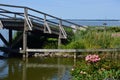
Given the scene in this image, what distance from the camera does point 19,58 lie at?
28578mm

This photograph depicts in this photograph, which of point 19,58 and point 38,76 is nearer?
point 38,76

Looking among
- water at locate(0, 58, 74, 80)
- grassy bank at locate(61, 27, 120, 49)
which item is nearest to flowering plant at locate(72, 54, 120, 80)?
water at locate(0, 58, 74, 80)

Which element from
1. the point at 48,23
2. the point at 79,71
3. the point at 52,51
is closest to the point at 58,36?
the point at 48,23

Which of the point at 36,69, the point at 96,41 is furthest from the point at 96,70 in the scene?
the point at 96,41

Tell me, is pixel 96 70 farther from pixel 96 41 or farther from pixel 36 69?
pixel 96 41

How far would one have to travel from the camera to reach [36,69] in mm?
23719

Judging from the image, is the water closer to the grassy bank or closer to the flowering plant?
the grassy bank

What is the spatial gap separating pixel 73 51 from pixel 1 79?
8.78 m

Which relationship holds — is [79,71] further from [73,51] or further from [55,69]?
[73,51]

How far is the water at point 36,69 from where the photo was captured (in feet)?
68.2

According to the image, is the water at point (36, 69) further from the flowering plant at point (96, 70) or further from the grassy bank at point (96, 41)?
the flowering plant at point (96, 70)

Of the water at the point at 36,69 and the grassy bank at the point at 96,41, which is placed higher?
the grassy bank at the point at 96,41

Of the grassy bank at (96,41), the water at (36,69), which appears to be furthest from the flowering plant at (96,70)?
the grassy bank at (96,41)

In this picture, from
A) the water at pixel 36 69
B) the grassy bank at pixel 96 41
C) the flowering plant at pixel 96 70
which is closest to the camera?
the flowering plant at pixel 96 70
